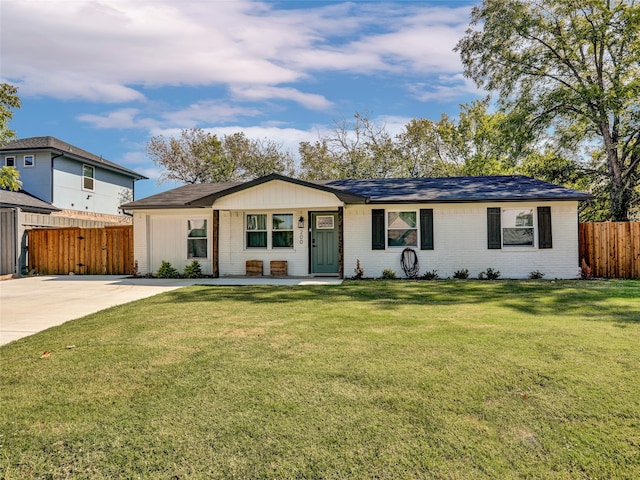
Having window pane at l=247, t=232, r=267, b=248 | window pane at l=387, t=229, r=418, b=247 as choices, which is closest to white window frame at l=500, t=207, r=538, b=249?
window pane at l=387, t=229, r=418, b=247

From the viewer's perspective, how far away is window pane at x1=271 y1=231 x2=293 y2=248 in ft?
44.0

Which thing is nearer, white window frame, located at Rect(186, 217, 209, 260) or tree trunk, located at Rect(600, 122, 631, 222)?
white window frame, located at Rect(186, 217, 209, 260)

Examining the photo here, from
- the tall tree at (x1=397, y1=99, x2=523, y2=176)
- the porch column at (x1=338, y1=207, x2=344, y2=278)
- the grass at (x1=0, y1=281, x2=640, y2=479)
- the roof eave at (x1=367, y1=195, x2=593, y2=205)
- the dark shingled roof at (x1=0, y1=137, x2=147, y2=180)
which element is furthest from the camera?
the tall tree at (x1=397, y1=99, x2=523, y2=176)

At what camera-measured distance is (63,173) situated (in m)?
20.9

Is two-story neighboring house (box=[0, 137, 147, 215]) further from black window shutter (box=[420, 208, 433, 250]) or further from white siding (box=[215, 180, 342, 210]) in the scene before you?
black window shutter (box=[420, 208, 433, 250])

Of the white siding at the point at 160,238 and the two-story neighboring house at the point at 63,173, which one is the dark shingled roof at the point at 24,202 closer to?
the two-story neighboring house at the point at 63,173

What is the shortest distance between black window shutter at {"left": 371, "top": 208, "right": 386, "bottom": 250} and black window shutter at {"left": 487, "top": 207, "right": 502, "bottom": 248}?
325 centimetres

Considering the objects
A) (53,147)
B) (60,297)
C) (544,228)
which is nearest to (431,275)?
(544,228)

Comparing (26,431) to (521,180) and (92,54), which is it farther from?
(521,180)

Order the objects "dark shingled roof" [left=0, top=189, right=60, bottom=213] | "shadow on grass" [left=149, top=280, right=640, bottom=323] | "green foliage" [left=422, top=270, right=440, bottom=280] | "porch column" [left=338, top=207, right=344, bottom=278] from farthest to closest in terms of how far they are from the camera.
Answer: "dark shingled roof" [left=0, top=189, right=60, bottom=213] → "porch column" [left=338, top=207, right=344, bottom=278] → "green foliage" [left=422, top=270, right=440, bottom=280] → "shadow on grass" [left=149, top=280, right=640, bottom=323]

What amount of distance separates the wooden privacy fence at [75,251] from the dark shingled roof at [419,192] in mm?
2028

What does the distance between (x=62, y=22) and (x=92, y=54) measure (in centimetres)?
279

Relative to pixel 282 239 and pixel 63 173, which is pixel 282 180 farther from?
pixel 63 173

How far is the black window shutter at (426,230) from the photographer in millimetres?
12406
